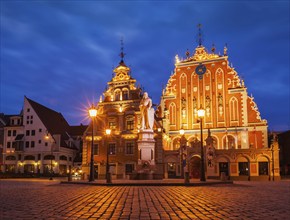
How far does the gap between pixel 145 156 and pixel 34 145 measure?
124ft

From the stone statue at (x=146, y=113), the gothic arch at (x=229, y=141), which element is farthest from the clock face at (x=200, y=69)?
the stone statue at (x=146, y=113)

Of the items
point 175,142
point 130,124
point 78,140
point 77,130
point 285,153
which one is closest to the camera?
point 130,124

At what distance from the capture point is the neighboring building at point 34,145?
60469 millimetres

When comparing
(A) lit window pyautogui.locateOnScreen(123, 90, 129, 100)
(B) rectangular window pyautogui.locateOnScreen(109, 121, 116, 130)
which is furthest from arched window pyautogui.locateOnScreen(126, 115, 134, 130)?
(A) lit window pyautogui.locateOnScreen(123, 90, 129, 100)

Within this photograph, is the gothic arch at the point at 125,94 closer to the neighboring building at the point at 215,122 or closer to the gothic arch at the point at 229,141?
the neighboring building at the point at 215,122

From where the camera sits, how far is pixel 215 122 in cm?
5147

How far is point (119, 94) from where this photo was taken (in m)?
51.7

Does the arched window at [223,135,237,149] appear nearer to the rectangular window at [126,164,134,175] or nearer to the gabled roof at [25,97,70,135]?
the rectangular window at [126,164,134,175]

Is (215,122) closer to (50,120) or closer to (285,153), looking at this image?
(285,153)

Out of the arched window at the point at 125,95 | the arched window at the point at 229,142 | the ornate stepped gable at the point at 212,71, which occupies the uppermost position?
the ornate stepped gable at the point at 212,71

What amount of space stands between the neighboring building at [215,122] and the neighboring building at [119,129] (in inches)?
215

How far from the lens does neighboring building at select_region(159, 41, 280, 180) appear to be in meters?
45.8

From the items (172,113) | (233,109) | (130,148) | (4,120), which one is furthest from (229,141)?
(4,120)

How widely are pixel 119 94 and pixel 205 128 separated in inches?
585
